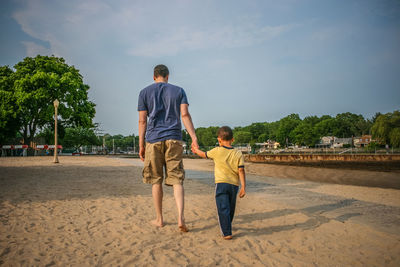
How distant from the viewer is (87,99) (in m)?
31.1

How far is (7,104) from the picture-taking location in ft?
89.5

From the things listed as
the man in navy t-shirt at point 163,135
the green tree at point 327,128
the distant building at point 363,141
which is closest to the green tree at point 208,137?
the green tree at point 327,128

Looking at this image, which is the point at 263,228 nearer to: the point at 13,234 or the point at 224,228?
the point at 224,228

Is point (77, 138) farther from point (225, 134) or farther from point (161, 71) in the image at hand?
point (225, 134)

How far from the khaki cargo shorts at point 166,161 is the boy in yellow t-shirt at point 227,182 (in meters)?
0.44

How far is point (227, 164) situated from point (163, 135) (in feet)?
2.91

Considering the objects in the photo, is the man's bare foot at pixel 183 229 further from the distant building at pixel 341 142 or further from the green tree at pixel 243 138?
the green tree at pixel 243 138

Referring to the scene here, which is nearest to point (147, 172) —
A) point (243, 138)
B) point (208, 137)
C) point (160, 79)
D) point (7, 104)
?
point (160, 79)

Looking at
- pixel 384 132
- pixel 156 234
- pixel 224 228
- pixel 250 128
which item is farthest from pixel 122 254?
pixel 250 128

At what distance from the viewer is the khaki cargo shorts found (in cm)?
330

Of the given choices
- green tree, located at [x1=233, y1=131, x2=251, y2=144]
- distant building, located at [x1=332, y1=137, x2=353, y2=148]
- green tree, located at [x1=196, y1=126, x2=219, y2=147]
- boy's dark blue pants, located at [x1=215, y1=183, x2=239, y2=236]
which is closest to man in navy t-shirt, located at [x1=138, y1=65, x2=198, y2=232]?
boy's dark blue pants, located at [x1=215, y1=183, x2=239, y2=236]

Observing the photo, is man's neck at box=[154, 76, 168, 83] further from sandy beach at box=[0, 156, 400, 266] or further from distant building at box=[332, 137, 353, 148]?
distant building at box=[332, 137, 353, 148]

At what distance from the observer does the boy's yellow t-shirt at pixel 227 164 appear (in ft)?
10.3

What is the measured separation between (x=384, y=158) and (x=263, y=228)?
169 ft
